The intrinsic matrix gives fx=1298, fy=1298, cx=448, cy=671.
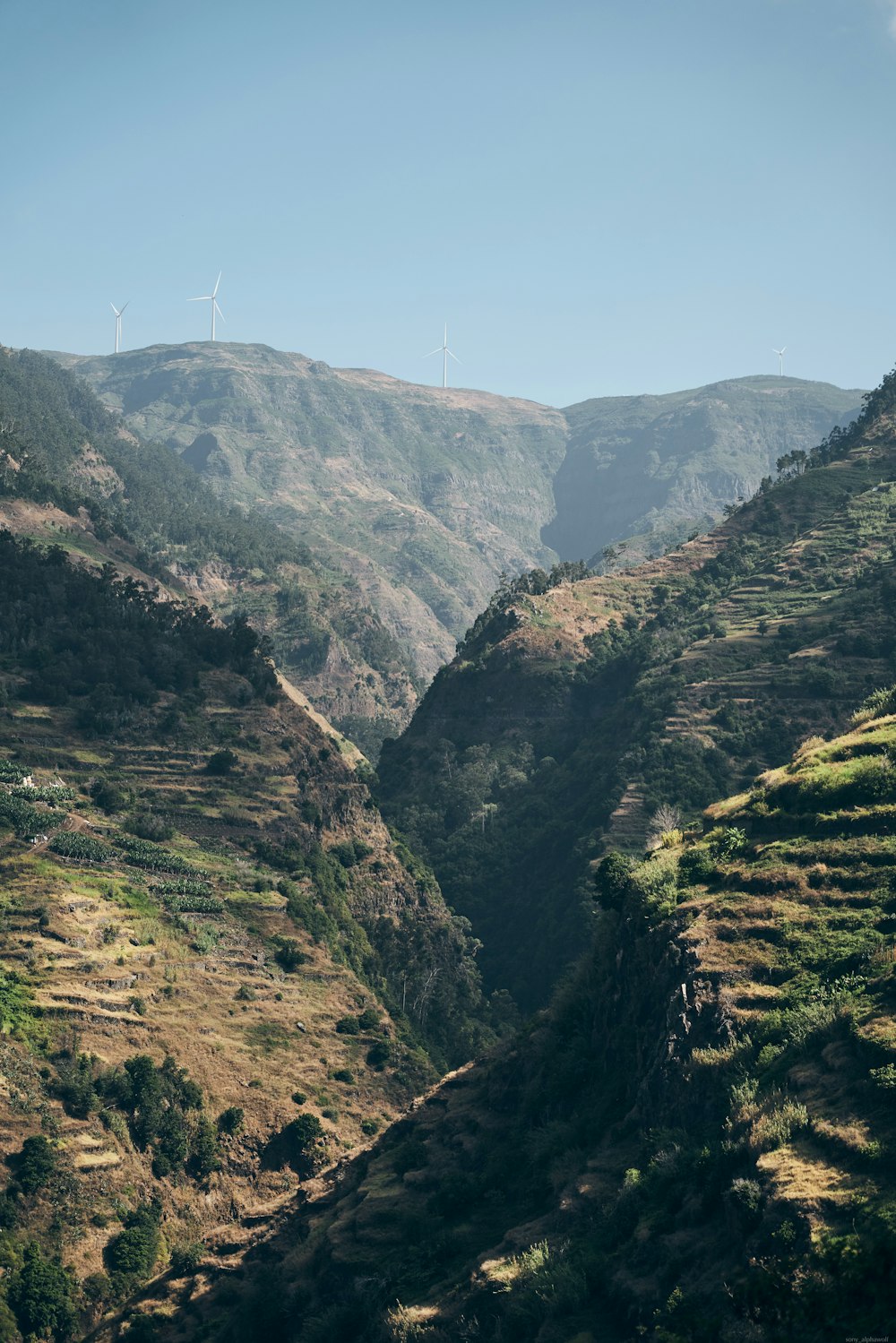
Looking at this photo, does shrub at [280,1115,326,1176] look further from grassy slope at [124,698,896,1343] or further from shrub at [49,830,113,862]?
shrub at [49,830,113,862]

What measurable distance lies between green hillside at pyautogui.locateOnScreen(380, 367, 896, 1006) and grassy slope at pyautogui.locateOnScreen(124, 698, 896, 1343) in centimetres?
6570

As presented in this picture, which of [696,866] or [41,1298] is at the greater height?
[696,866]

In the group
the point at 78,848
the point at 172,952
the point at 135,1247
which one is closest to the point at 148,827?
the point at 78,848

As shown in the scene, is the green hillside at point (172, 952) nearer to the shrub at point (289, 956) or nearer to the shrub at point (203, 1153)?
the shrub at point (203, 1153)

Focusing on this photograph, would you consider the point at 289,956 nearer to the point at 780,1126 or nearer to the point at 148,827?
the point at 148,827

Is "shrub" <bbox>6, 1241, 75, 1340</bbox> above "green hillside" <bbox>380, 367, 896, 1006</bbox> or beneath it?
beneath

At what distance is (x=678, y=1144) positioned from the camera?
41.4m

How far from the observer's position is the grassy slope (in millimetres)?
33094

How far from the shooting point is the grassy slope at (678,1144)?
33094mm

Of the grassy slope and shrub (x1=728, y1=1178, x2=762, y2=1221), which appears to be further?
shrub (x1=728, y1=1178, x2=762, y2=1221)

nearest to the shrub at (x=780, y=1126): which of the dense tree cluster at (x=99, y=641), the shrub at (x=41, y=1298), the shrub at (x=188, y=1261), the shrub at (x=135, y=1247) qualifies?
the shrub at (x=188, y=1261)

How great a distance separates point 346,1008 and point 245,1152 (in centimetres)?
1895

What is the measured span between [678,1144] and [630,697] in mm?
→ 115411

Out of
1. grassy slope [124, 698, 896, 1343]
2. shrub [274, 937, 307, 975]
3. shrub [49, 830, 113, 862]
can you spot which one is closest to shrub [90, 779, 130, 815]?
shrub [49, 830, 113, 862]
